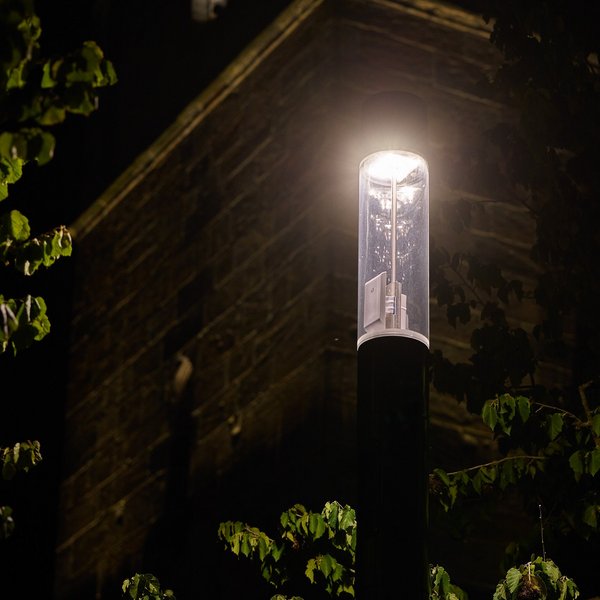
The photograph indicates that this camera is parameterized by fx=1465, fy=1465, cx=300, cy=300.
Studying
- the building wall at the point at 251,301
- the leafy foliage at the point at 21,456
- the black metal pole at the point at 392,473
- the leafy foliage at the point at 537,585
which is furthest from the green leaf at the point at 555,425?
the leafy foliage at the point at 21,456

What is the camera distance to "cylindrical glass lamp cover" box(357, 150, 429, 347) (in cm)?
511

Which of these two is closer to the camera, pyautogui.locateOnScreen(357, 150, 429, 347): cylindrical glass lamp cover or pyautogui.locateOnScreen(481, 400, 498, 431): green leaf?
pyautogui.locateOnScreen(357, 150, 429, 347): cylindrical glass lamp cover

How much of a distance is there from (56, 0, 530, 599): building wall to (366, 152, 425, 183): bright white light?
3.11 m

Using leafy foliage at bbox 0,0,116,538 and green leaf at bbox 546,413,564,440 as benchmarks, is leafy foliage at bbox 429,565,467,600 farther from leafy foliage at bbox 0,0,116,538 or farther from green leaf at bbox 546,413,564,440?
leafy foliage at bbox 0,0,116,538

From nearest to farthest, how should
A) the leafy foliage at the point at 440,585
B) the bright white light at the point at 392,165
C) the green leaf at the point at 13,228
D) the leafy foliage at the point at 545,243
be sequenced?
1. the bright white light at the point at 392,165
2. the green leaf at the point at 13,228
3. the leafy foliage at the point at 440,585
4. the leafy foliage at the point at 545,243

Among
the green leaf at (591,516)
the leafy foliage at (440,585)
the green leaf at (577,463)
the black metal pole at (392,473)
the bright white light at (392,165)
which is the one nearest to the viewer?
the black metal pole at (392,473)

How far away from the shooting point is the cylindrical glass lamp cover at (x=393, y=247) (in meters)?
5.11

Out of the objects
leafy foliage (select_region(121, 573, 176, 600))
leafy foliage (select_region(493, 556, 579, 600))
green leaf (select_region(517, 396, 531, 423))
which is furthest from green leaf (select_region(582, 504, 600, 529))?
leafy foliage (select_region(121, 573, 176, 600))

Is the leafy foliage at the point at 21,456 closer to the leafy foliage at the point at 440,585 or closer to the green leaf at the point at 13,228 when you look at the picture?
the green leaf at the point at 13,228

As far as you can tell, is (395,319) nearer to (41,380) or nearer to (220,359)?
(220,359)

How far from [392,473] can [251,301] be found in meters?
4.93

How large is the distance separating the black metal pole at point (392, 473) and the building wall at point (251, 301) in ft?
11.3

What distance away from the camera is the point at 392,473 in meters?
4.83

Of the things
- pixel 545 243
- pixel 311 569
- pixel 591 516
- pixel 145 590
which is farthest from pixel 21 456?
pixel 545 243
